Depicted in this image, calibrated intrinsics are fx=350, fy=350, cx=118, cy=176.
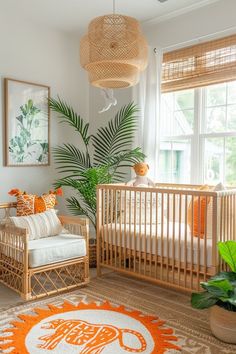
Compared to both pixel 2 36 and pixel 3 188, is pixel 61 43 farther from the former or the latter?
pixel 3 188

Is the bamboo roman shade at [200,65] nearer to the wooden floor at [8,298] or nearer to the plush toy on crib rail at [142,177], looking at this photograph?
the plush toy on crib rail at [142,177]

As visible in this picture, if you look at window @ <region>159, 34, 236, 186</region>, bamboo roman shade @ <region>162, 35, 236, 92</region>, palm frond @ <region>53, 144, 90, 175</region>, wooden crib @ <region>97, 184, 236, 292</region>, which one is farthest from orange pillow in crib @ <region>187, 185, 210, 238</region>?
palm frond @ <region>53, 144, 90, 175</region>

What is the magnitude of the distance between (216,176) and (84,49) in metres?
1.70

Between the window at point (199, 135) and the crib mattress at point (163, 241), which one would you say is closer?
the crib mattress at point (163, 241)

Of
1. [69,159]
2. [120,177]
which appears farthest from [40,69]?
[120,177]

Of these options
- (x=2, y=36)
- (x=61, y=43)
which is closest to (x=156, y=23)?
(x=61, y=43)

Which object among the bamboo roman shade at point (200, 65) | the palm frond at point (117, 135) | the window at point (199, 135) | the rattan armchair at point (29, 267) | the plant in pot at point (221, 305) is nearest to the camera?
the plant in pot at point (221, 305)

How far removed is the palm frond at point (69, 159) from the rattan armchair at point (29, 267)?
31.3 inches

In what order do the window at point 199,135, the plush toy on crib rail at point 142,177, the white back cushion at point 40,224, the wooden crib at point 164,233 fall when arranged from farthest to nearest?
1. the plush toy on crib rail at point 142,177
2. the window at point 199,135
3. the white back cushion at point 40,224
4. the wooden crib at point 164,233

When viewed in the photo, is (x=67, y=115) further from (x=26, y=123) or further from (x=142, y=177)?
(x=142, y=177)

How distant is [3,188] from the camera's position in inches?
139

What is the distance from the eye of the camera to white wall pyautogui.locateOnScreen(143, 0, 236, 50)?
3139 millimetres

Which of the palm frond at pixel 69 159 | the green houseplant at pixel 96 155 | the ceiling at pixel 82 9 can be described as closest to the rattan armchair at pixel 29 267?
the green houseplant at pixel 96 155

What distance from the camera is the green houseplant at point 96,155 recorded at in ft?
11.6
